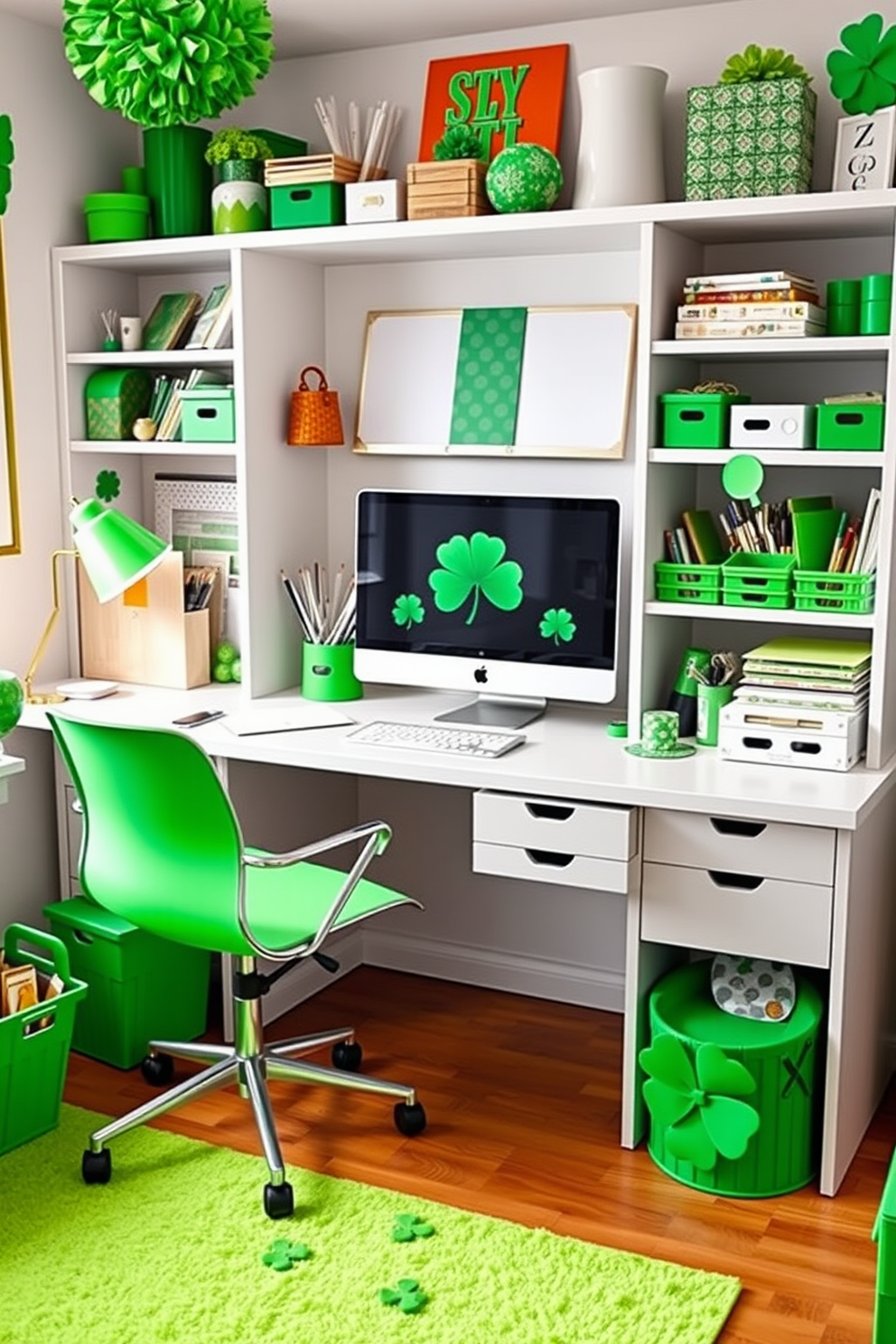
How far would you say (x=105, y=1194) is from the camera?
266cm

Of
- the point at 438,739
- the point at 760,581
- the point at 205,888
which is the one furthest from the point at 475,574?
the point at 205,888

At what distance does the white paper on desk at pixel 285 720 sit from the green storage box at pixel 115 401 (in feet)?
2.62

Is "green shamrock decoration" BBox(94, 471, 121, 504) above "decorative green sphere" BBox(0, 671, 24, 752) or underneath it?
above

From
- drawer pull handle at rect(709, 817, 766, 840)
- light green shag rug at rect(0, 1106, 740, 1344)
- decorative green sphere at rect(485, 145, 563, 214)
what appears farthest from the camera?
decorative green sphere at rect(485, 145, 563, 214)

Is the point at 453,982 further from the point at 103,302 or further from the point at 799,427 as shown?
the point at 103,302

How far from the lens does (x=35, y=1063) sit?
2.80 m

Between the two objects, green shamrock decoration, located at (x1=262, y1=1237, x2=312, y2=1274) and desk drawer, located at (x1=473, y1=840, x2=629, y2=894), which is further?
desk drawer, located at (x1=473, y1=840, x2=629, y2=894)

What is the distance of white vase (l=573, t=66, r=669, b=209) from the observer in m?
2.94

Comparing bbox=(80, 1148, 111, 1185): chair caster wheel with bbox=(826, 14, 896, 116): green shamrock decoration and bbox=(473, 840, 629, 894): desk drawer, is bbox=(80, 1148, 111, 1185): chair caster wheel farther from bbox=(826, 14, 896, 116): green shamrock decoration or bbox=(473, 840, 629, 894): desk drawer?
bbox=(826, 14, 896, 116): green shamrock decoration

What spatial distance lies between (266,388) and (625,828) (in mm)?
1378

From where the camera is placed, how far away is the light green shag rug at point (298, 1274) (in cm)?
227

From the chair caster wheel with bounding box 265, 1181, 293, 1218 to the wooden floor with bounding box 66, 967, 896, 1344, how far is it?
186 millimetres

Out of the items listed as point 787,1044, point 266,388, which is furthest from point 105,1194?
point 266,388

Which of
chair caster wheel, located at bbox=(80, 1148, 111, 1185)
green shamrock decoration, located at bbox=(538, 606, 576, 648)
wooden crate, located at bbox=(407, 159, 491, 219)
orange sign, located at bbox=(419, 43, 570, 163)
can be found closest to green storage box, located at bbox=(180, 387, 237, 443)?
wooden crate, located at bbox=(407, 159, 491, 219)
